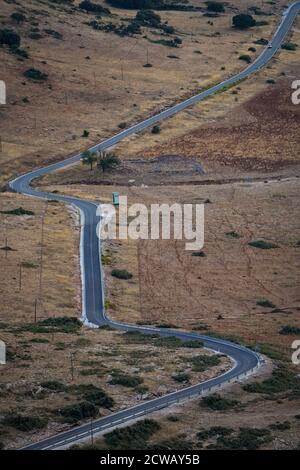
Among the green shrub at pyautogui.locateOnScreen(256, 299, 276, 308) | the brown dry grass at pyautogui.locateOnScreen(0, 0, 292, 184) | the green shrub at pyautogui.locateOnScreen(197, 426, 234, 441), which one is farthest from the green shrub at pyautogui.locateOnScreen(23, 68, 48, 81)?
the green shrub at pyautogui.locateOnScreen(197, 426, 234, 441)

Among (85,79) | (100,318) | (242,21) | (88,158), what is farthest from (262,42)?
(100,318)

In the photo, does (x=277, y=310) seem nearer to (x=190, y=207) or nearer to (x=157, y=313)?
(x=157, y=313)

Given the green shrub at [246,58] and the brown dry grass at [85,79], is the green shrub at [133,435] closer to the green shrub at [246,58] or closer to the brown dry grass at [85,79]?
the brown dry grass at [85,79]

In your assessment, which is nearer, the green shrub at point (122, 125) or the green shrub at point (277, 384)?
the green shrub at point (277, 384)

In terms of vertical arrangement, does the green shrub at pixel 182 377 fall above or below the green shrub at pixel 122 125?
below

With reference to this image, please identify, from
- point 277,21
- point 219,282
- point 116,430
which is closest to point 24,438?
point 116,430

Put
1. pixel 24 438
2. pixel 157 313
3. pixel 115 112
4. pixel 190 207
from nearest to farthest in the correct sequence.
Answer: pixel 24 438 < pixel 157 313 < pixel 190 207 < pixel 115 112

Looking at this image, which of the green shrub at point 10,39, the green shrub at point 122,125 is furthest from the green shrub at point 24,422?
the green shrub at point 10,39

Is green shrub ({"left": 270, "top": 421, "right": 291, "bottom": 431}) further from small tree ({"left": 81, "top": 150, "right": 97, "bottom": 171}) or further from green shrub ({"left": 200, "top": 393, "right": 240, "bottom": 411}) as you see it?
small tree ({"left": 81, "top": 150, "right": 97, "bottom": 171})
